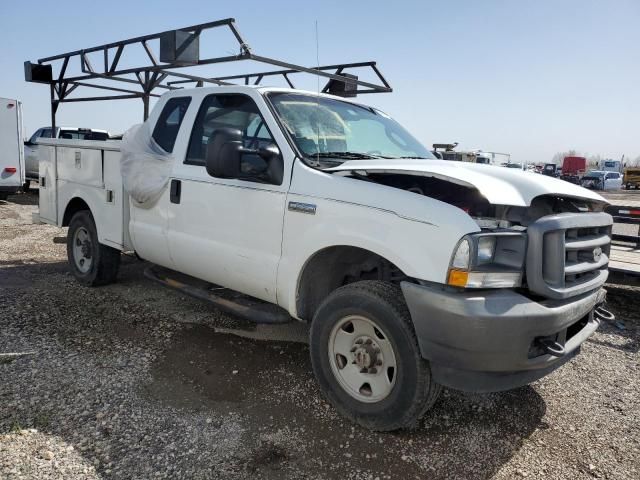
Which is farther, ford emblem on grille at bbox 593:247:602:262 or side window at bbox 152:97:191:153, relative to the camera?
side window at bbox 152:97:191:153

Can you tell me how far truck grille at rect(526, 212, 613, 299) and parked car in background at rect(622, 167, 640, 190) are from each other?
4421 cm

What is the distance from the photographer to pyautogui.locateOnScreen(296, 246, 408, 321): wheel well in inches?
132

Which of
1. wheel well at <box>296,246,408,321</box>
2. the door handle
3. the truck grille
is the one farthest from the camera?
the door handle

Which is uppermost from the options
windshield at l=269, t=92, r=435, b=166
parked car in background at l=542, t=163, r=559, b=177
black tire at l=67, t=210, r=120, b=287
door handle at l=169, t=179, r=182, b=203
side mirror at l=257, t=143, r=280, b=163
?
windshield at l=269, t=92, r=435, b=166

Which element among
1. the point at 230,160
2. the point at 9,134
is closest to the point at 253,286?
the point at 230,160

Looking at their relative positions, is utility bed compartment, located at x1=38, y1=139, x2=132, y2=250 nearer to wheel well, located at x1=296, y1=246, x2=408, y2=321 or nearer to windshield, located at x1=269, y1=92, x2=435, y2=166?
windshield, located at x1=269, y1=92, x2=435, y2=166

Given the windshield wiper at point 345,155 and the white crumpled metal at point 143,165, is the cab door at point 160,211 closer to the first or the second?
the white crumpled metal at point 143,165

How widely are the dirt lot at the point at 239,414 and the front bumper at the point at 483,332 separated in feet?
1.74

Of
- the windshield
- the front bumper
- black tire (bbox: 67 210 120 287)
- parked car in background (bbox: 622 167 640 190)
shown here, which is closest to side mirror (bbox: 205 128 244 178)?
the windshield

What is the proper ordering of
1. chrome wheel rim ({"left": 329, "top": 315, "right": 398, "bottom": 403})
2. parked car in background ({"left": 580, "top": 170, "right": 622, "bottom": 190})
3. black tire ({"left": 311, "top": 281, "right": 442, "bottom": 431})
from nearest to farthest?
black tire ({"left": 311, "top": 281, "right": 442, "bottom": 431}), chrome wheel rim ({"left": 329, "top": 315, "right": 398, "bottom": 403}), parked car in background ({"left": 580, "top": 170, "right": 622, "bottom": 190})

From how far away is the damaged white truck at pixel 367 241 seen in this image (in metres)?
2.66

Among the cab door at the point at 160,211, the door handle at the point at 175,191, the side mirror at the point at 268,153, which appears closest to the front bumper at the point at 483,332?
the side mirror at the point at 268,153

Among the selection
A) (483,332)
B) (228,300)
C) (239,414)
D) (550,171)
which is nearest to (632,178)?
(550,171)

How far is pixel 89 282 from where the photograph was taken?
5805mm
